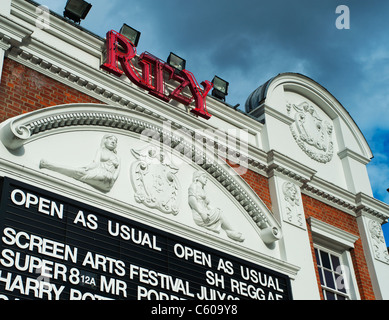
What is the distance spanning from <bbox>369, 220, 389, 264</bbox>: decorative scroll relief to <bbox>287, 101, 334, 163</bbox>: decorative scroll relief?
192cm

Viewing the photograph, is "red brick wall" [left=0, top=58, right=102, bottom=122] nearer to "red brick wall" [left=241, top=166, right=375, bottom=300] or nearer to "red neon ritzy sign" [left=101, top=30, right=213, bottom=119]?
"red neon ritzy sign" [left=101, top=30, right=213, bottom=119]

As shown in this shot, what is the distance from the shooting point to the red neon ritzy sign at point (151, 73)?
38.9 feet

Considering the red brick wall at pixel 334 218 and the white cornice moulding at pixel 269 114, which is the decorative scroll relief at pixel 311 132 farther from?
the red brick wall at pixel 334 218

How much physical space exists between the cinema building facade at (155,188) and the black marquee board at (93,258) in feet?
0.07

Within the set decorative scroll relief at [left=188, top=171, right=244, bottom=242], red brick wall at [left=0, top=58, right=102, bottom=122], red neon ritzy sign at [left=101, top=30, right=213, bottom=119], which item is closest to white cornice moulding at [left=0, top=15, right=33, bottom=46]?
red brick wall at [left=0, top=58, right=102, bottom=122]

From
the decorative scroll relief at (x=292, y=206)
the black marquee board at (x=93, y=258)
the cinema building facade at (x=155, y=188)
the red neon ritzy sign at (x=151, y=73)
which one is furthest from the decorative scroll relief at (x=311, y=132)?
the black marquee board at (x=93, y=258)

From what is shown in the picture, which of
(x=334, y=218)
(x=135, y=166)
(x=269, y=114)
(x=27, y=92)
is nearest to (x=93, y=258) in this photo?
(x=135, y=166)

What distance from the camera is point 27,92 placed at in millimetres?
10195

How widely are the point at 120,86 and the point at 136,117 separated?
0.68 m
